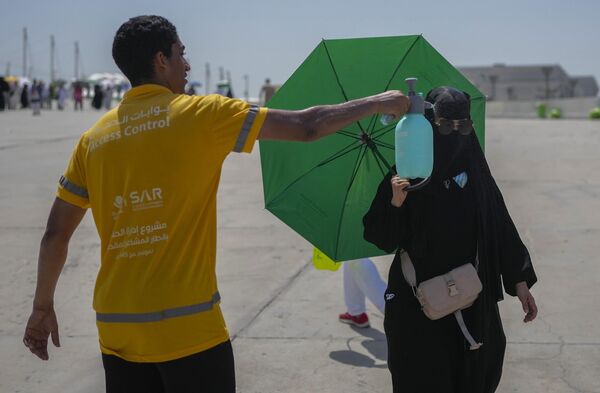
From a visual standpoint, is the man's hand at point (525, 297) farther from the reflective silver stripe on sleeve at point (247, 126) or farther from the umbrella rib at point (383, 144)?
the reflective silver stripe on sleeve at point (247, 126)

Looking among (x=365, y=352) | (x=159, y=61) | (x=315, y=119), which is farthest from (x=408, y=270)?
(x=365, y=352)

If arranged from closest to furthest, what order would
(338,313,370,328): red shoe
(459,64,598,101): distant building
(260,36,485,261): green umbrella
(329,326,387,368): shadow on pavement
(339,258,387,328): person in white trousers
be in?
(260,36,485,261): green umbrella → (329,326,387,368): shadow on pavement → (339,258,387,328): person in white trousers → (338,313,370,328): red shoe → (459,64,598,101): distant building

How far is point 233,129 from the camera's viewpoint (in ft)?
8.64

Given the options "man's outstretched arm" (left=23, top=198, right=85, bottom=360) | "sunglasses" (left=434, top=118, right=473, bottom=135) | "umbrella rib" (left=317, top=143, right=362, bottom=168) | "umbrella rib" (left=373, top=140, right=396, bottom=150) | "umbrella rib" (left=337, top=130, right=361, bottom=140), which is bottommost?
"man's outstretched arm" (left=23, top=198, right=85, bottom=360)

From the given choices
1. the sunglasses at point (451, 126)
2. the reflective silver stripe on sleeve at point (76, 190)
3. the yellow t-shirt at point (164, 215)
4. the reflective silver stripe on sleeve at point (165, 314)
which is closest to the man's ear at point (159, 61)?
the yellow t-shirt at point (164, 215)

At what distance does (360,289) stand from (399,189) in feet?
9.77

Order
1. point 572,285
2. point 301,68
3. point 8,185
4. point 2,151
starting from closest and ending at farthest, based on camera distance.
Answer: point 301,68, point 572,285, point 8,185, point 2,151

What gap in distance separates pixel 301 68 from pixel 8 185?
9981mm

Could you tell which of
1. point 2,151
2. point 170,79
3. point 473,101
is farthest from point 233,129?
point 2,151

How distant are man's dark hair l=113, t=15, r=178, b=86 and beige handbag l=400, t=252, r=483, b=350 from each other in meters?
1.40

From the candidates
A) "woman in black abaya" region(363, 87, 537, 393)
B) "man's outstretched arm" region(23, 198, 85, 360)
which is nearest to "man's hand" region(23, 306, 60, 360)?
"man's outstretched arm" region(23, 198, 85, 360)

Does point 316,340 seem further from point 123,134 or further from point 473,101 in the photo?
point 123,134

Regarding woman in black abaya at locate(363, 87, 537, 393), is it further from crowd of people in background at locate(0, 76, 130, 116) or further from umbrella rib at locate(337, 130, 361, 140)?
crowd of people in background at locate(0, 76, 130, 116)

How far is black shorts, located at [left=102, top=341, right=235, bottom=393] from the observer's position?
2.66 meters
